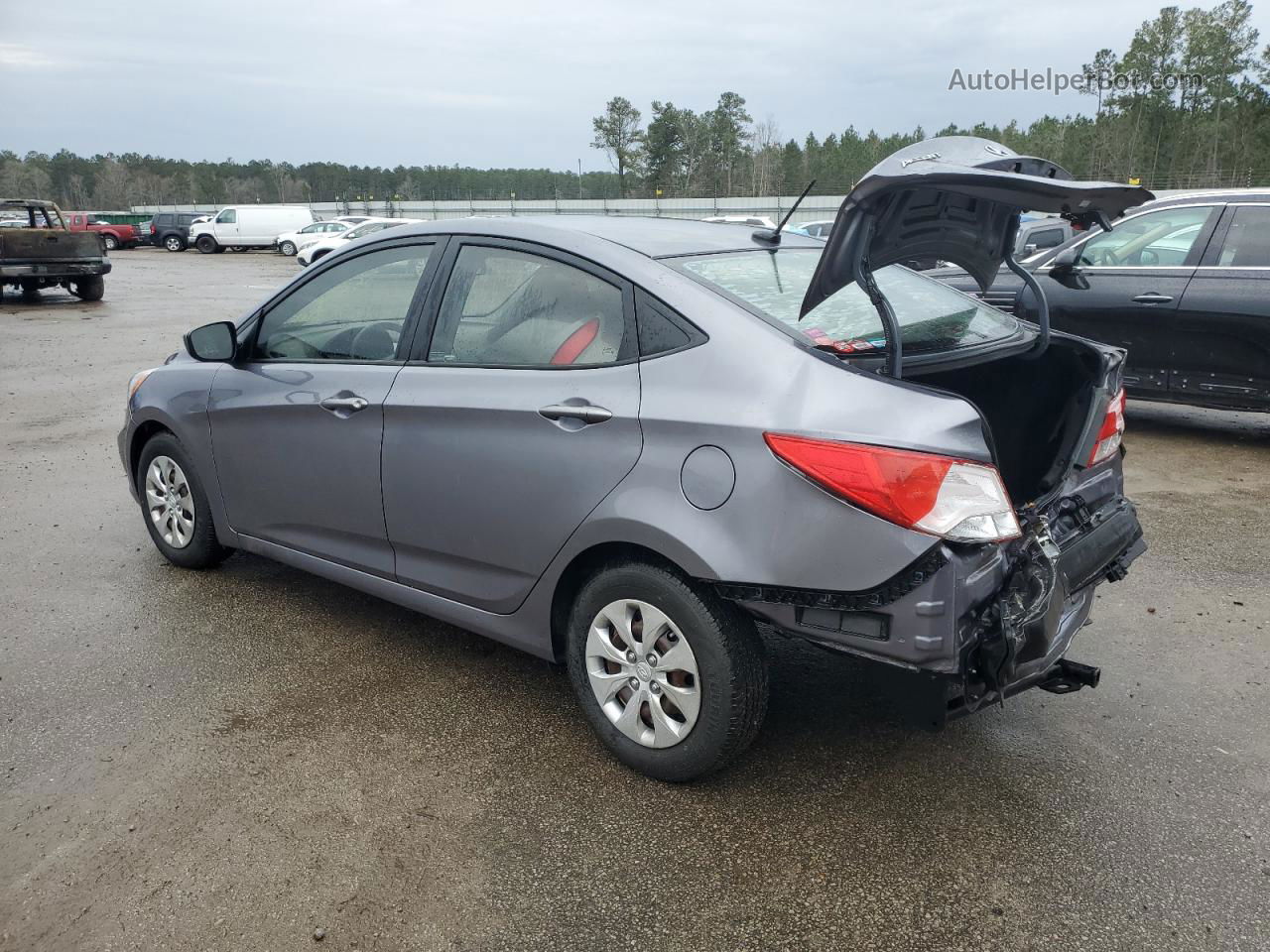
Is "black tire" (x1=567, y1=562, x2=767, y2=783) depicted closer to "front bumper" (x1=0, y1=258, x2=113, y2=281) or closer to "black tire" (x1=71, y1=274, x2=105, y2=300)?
"front bumper" (x1=0, y1=258, x2=113, y2=281)

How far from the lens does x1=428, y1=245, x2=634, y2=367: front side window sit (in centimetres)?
306

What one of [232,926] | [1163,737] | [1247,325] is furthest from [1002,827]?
[1247,325]

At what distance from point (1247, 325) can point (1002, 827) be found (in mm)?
5348

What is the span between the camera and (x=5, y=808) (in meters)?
2.90

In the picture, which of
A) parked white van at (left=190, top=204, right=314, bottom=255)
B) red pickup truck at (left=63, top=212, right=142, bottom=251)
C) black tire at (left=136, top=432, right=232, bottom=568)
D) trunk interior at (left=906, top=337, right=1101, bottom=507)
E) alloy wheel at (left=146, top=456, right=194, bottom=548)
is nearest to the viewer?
trunk interior at (left=906, top=337, right=1101, bottom=507)

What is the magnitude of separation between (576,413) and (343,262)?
155cm

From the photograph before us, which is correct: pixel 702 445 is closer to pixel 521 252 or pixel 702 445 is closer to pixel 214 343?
pixel 521 252

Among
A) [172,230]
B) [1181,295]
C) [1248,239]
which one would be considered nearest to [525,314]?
[1181,295]

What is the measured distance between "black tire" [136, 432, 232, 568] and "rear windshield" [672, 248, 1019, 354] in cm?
265

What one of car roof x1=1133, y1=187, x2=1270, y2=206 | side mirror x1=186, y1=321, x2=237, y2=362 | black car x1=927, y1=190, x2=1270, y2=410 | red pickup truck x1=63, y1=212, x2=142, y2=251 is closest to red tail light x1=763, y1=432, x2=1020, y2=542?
side mirror x1=186, y1=321, x2=237, y2=362

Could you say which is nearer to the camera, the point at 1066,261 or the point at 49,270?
the point at 1066,261

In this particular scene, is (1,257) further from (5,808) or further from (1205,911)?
(1205,911)

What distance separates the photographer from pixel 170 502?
472 cm

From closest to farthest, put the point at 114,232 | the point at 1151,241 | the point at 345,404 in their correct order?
the point at 345,404 < the point at 1151,241 < the point at 114,232
